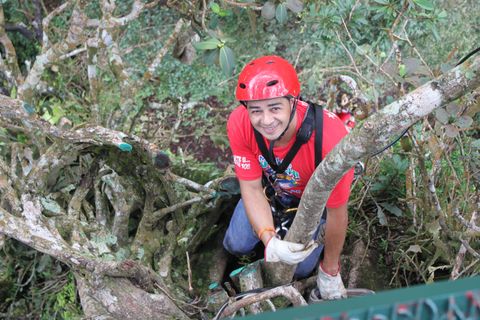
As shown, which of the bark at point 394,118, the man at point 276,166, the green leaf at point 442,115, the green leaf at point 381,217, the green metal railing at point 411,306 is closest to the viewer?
the green metal railing at point 411,306

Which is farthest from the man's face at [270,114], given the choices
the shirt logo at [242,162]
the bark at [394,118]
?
the bark at [394,118]

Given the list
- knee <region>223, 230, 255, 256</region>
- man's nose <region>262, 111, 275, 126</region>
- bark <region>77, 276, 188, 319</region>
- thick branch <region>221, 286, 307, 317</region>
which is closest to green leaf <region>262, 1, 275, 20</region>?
man's nose <region>262, 111, 275, 126</region>

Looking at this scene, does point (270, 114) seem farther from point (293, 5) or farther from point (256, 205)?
point (293, 5)

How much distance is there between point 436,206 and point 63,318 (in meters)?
2.36

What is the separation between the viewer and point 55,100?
208 inches

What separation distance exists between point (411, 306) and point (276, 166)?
1725 millimetres

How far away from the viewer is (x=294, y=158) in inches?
108

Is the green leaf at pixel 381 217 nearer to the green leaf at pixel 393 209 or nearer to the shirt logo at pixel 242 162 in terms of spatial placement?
the green leaf at pixel 393 209

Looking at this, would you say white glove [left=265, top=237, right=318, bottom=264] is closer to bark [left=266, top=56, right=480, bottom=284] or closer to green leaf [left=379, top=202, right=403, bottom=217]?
bark [left=266, top=56, right=480, bottom=284]

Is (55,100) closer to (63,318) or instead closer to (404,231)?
(63,318)

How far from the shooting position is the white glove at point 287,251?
2.70 meters

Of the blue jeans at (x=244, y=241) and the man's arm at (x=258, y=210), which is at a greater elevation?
the man's arm at (x=258, y=210)

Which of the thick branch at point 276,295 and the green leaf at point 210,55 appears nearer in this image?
the thick branch at point 276,295

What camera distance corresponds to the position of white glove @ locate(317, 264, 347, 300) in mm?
3029
